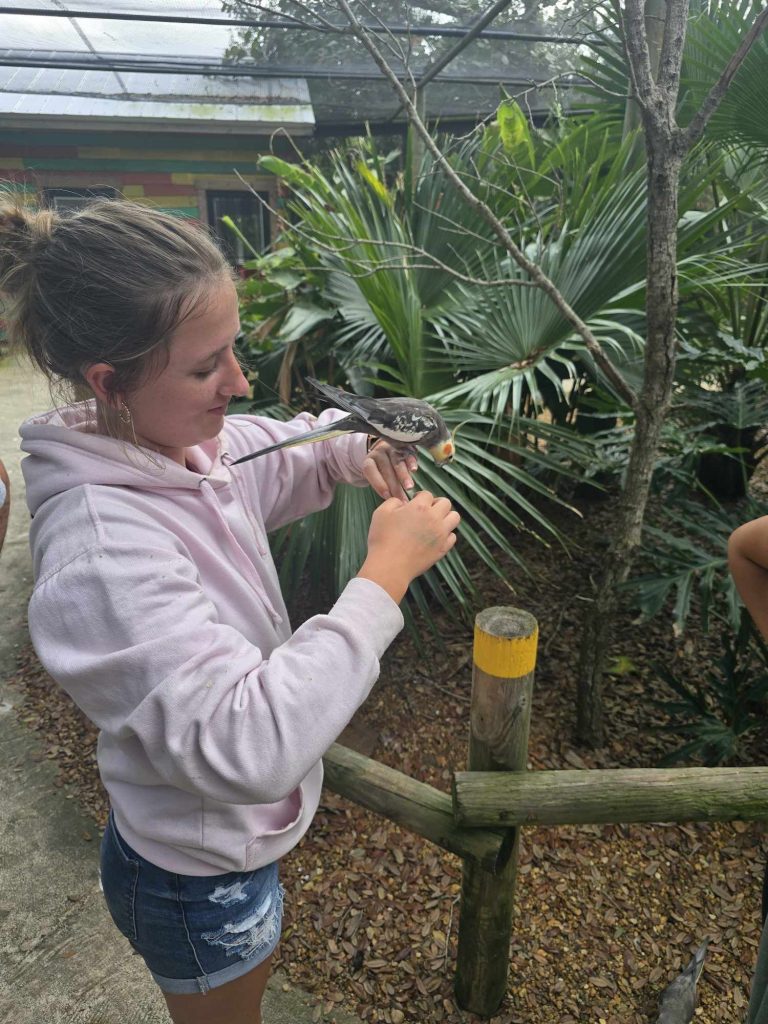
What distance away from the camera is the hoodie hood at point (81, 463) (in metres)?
0.93

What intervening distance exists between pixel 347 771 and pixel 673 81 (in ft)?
6.60

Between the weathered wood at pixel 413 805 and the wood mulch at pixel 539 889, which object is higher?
the weathered wood at pixel 413 805

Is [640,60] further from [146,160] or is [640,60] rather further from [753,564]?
[146,160]

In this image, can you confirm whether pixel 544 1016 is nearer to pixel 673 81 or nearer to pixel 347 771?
pixel 347 771

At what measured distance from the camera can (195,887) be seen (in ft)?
3.47

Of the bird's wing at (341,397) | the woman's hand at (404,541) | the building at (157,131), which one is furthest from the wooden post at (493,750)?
the building at (157,131)

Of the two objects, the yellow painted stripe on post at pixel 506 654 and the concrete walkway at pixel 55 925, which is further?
the concrete walkway at pixel 55 925

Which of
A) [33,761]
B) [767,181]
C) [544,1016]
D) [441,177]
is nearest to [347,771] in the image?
[544,1016]

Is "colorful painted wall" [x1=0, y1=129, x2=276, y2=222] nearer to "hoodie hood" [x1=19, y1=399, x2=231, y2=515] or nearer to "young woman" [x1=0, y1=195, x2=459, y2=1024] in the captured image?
"young woman" [x1=0, y1=195, x2=459, y2=1024]

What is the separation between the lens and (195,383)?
3.27 feet

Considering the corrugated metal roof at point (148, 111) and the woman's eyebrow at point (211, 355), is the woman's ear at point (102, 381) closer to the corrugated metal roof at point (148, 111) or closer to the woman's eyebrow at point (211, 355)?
the woman's eyebrow at point (211, 355)

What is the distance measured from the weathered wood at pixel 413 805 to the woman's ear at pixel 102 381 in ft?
3.87

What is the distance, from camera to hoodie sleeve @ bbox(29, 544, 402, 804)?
793 mm

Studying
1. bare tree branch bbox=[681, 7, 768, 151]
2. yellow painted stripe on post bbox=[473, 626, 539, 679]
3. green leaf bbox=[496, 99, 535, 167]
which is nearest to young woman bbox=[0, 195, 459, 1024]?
A: yellow painted stripe on post bbox=[473, 626, 539, 679]
